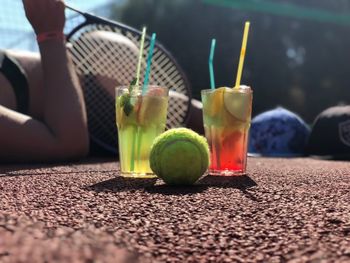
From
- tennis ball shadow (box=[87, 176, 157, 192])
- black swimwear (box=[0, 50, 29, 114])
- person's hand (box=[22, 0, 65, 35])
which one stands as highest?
person's hand (box=[22, 0, 65, 35])

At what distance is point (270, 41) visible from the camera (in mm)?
17375

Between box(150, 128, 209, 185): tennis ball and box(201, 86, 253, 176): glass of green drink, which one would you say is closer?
box(150, 128, 209, 185): tennis ball

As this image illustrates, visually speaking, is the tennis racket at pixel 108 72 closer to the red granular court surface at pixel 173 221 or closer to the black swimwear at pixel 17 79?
the black swimwear at pixel 17 79

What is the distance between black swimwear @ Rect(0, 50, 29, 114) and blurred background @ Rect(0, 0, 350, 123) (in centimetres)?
1171

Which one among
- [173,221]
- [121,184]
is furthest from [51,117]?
[173,221]

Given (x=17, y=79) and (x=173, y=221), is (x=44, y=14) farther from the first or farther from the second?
(x=173, y=221)

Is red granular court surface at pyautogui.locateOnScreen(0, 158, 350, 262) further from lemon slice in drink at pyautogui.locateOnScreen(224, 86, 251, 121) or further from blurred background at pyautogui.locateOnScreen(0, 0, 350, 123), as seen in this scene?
blurred background at pyautogui.locateOnScreen(0, 0, 350, 123)

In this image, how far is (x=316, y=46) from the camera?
700 inches

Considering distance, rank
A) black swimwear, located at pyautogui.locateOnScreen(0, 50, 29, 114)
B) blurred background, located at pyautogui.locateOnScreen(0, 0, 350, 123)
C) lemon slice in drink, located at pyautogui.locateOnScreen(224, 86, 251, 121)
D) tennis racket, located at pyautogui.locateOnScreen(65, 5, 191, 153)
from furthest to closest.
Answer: blurred background, located at pyautogui.locateOnScreen(0, 0, 350, 123) → tennis racket, located at pyautogui.locateOnScreen(65, 5, 191, 153) → black swimwear, located at pyautogui.locateOnScreen(0, 50, 29, 114) → lemon slice in drink, located at pyautogui.locateOnScreen(224, 86, 251, 121)

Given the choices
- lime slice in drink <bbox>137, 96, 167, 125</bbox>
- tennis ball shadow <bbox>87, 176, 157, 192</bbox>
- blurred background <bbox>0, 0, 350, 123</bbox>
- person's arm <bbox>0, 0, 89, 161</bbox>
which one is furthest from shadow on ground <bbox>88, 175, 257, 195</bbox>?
blurred background <bbox>0, 0, 350, 123</bbox>

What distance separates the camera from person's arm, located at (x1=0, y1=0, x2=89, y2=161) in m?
2.48

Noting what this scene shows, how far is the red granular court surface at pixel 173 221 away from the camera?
99 centimetres

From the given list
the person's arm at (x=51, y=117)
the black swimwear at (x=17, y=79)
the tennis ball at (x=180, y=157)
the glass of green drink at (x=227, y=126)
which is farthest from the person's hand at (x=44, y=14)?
the tennis ball at (x=180, y=157)

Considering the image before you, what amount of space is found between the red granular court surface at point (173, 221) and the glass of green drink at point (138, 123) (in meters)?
0.11
